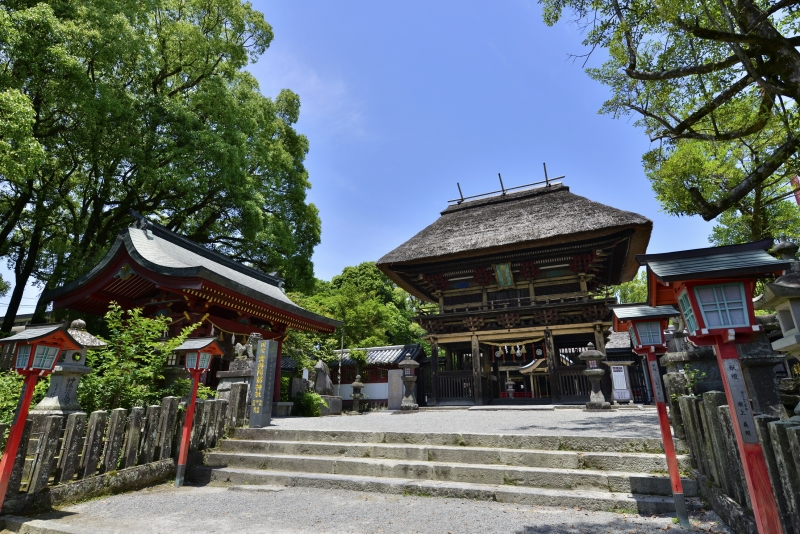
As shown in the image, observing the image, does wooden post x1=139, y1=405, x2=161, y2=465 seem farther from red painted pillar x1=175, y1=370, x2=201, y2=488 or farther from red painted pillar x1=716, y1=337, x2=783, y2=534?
red painted pillar x1=716, y1=337, x2=783, y2=534

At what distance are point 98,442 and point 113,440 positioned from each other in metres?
0.18

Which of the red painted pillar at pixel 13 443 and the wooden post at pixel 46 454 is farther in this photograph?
the wooden post at pixel 46 454

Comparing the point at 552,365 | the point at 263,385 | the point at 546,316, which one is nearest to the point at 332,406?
the point at 263,385

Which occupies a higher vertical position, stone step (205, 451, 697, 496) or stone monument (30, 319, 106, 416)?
stone monument (30, 319, 106, 416)

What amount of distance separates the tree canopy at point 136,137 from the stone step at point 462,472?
24.4 ft

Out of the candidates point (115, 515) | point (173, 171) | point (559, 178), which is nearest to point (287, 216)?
point (173, 171)

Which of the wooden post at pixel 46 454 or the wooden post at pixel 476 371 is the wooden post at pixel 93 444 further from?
the wooden post at pixel 476 371

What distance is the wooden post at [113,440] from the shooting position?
466cm

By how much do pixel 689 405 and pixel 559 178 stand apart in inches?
615

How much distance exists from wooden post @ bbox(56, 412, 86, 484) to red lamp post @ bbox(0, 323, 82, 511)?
63 centimetres

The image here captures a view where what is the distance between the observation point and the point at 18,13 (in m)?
8.94

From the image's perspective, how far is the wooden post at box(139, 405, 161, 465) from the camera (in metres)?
5.12

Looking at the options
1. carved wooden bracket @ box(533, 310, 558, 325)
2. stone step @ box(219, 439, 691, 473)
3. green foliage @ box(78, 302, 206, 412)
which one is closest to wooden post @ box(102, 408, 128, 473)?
green foliage @ box(78, 302, 206, 412)

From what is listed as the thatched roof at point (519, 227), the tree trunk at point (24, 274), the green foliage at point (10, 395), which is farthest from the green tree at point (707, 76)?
the tree trunk at point (24, 274)
